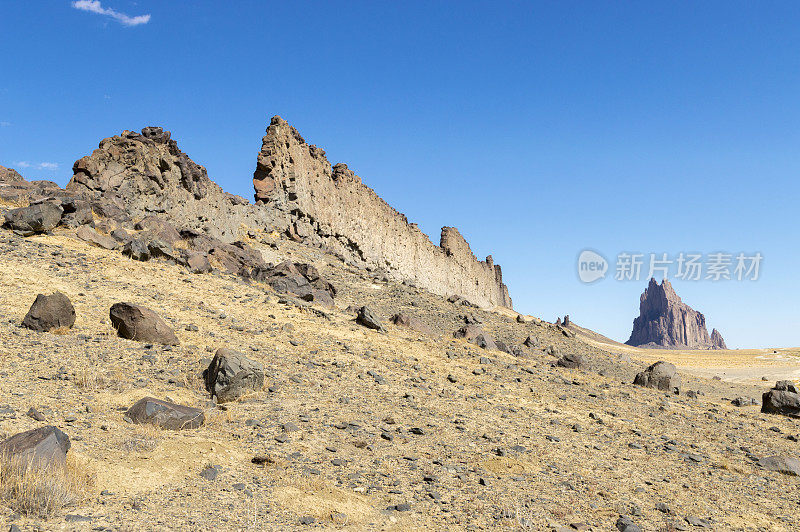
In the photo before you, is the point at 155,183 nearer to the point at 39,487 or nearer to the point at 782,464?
the point at 39,487

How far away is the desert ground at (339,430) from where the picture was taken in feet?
16.9

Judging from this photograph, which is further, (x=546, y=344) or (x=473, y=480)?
(x=546, y=344)

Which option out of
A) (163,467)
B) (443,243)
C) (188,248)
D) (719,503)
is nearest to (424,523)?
(163,467)

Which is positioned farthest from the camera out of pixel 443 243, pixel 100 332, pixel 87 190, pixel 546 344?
pixel 443 243

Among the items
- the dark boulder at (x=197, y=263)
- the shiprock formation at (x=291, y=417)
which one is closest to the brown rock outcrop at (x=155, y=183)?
the shiprock formation at (x=291, y=417)

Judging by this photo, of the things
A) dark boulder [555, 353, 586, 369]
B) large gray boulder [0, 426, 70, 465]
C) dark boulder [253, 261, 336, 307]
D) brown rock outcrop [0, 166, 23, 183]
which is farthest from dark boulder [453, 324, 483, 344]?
brown rock outcrop [0, 166, 23, 183]

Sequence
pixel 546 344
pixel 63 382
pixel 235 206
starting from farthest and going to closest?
pixel 235 206, pixel 546 344, pixel 63 382

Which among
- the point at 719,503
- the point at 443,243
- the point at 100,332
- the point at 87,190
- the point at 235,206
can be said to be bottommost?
the point at 719,503

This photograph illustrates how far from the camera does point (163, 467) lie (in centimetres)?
538

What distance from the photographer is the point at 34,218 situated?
552 inches

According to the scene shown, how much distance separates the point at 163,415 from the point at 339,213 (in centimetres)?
2862

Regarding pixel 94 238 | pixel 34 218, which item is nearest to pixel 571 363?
pixel 94 238

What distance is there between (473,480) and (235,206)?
72.9 ft

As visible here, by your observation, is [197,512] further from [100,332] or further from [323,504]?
[100,332]
